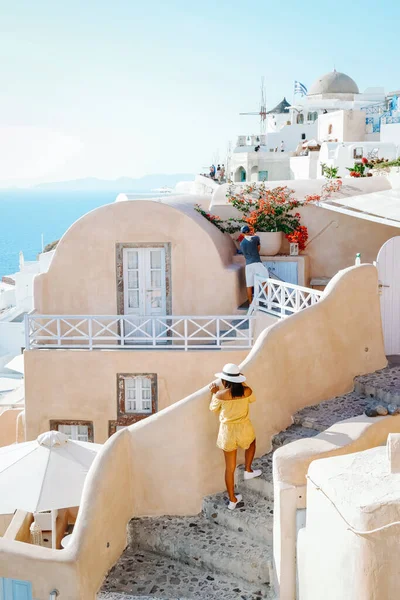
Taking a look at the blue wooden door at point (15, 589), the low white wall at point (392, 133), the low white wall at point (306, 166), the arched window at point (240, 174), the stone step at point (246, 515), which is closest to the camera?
the blue wooden door at point (15, 589)

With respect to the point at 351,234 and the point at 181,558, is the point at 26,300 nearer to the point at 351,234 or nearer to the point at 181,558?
the point at 351,234

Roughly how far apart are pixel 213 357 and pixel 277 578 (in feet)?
20.1

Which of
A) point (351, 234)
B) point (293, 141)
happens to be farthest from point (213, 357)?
point (293, 141)

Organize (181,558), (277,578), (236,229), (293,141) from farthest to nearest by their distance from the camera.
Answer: (293,141) → (236,229) → (181,558) → (277,578)

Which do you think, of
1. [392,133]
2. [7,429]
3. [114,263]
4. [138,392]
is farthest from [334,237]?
[392,133]

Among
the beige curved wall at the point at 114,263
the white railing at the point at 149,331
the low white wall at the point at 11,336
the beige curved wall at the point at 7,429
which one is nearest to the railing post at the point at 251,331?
the white railing at the point at 149,331

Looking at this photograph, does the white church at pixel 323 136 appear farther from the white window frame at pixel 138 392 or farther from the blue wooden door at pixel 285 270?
the white window frame at pixel 138 392

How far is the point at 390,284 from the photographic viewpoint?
12414 millimetres

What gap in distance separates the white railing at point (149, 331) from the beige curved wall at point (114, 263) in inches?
14.8

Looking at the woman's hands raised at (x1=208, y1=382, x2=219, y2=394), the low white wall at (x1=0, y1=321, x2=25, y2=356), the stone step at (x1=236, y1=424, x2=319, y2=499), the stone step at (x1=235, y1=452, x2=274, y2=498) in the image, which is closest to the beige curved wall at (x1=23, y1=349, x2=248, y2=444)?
the stone step at (x1=236, y1=424, x2=319, y2=499)

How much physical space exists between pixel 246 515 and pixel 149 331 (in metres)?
6.82

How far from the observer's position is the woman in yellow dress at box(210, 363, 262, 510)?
29.8 feet

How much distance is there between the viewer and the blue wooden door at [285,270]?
629 inches

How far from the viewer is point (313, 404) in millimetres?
10859
